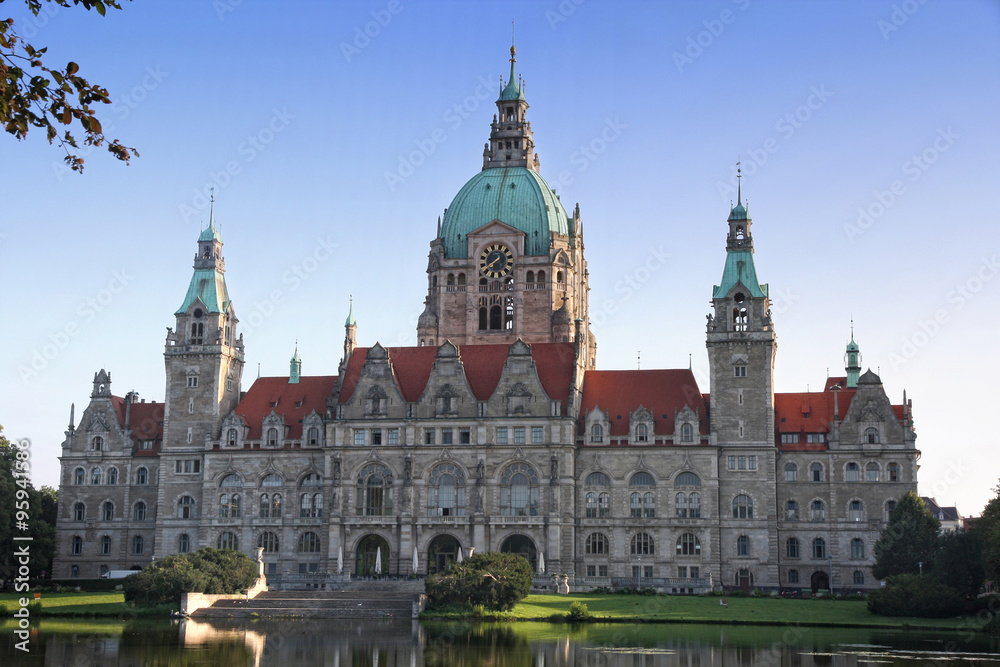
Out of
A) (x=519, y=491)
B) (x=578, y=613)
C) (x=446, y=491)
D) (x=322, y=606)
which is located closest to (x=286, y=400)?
(x=446, y=491)

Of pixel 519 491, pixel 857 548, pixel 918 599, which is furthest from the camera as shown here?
pixel 519 491

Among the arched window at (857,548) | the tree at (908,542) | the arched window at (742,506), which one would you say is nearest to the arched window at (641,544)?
the arched window at (742,506)

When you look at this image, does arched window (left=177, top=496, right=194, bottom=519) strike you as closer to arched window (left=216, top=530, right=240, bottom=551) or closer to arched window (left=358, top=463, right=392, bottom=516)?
arched window (left=216, top=530, right=240, bottom=551)

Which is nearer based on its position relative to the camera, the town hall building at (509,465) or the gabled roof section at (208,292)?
the town hall building at (509,465)

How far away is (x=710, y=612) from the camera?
238 feet

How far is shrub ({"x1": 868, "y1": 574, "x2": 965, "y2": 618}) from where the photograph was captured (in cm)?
6956

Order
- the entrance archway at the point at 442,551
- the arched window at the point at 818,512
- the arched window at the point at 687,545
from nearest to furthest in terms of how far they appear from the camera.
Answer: the arched window at the point at 687,545 → the entrance archway at the point at 442,551 → the arched window at the point at 818,512

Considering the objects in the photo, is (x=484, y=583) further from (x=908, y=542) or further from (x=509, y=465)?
(x=908, y=542)

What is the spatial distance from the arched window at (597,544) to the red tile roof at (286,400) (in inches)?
972

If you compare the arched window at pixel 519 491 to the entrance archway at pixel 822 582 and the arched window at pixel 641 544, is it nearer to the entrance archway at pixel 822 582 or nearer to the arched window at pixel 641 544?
the arched window at pixel 641 544

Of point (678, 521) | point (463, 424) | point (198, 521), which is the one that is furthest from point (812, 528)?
point (198, 521)

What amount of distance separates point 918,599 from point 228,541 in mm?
53833

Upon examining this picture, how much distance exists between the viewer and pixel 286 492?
9744 cm

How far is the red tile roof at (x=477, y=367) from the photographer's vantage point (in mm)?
95438
